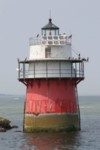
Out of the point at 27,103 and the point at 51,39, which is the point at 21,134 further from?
the point at 51,39

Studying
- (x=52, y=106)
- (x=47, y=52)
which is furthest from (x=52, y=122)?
(x=47, y=52)

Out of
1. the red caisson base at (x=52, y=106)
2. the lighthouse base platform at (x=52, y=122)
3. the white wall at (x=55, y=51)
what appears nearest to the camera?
the lighthouse base platform at (x=52, y=122)

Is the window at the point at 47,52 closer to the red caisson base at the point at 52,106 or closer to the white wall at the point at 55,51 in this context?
the white wall at the point at 55,51

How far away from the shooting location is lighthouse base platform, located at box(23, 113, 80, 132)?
193ft

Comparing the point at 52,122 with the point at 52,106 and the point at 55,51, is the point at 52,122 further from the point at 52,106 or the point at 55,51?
the point at 55,51

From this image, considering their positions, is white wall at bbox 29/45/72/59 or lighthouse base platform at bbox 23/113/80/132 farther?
white wall at bbox 29/45/72/59

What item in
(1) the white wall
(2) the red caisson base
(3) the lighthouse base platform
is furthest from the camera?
(1) the white wall

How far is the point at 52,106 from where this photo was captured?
59.1 meters

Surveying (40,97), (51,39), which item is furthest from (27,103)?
(51,39)

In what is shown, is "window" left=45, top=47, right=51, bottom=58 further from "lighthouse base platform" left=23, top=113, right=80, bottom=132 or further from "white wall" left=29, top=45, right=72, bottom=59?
"lighthouse base platform" left=23, top=113, right=80, bottom=132

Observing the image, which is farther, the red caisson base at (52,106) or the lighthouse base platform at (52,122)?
the red caisson base at (52,106)

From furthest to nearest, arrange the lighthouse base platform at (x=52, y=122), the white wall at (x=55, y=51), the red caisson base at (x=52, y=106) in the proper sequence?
the white wall at (x=55, y=51) < the red caisson base at (x=52, y=106) < the lighthouse base platform at (x=52, y=122)

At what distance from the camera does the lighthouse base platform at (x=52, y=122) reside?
58.8 metres

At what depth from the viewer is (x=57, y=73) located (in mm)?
59375
